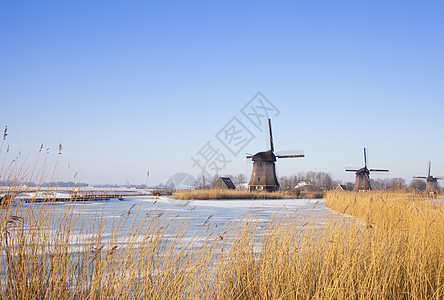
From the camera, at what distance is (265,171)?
27.6 metres

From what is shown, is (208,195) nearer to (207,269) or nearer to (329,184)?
(207,269)

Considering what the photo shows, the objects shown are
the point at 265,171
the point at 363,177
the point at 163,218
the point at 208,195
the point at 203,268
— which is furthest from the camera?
the point at 363,177

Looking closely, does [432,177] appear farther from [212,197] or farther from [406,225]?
[406,225]

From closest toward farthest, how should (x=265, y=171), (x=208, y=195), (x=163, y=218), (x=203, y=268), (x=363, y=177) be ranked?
(x=203, y=268) < (x=163, y=218) < (x=208, y=195) < (x=265, y=171) < (x=363, y=177)

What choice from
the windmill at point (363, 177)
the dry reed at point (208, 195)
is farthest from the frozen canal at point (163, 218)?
the windmill at point (363, 177)

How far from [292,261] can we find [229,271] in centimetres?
58

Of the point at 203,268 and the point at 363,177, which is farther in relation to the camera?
the point at 363,177

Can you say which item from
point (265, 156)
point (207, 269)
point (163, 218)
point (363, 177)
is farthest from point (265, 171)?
point (207, 269)

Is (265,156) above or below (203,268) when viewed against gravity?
above

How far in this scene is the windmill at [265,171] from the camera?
27344 mm

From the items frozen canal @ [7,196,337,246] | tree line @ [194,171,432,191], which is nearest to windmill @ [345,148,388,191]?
tree line @ [194,171,432,191]

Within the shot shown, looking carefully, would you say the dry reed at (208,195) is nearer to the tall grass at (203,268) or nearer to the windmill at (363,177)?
the tall grass at (203,268)

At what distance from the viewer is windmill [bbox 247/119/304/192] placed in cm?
2734

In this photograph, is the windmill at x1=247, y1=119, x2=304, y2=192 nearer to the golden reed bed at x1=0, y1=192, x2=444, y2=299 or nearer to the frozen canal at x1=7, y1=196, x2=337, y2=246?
the frozen canal at x1=7, y1=196, x2=337, y2=246
